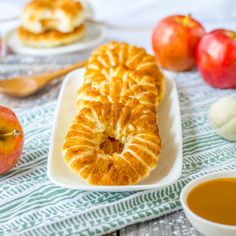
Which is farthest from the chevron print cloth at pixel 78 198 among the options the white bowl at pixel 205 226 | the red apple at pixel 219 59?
the red apple at pixel 219 59

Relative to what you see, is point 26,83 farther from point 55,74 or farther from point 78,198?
point 78,198

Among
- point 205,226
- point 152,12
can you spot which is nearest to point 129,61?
point 205,226

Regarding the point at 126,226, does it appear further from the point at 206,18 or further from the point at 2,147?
the point at 206,18

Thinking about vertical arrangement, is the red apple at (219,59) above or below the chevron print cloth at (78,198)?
above

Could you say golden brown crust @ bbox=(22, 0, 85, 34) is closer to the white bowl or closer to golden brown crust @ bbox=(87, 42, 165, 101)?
golden brown crust @ bbox=(87, 42, 165, 101)

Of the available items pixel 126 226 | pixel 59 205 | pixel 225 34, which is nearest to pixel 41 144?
pixel 59 205

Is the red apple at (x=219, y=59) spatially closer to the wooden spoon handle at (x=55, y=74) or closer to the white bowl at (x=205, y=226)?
A: the wooden spoon handle at (x=55, y=74)

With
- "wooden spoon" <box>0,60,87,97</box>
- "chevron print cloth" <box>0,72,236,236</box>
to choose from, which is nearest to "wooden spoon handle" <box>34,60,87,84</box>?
"wooden spoon" <box>0,60,87,97</box>
